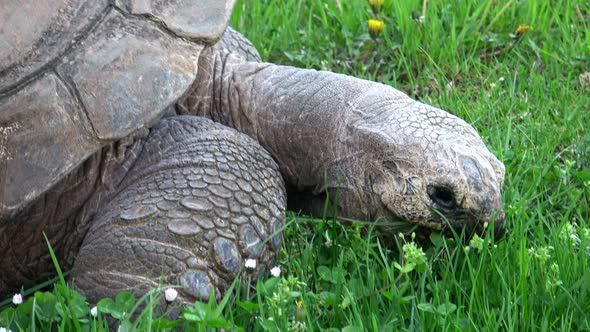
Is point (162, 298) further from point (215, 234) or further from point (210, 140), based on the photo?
point (210, 140)

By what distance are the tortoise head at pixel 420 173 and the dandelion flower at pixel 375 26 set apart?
174 cm

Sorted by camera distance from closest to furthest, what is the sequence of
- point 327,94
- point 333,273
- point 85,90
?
point 85,90 → point 333,273 → point 327,94

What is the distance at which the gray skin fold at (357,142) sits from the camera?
9.85ft

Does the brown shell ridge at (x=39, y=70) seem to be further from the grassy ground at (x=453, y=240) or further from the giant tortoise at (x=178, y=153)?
the grassy ground at (x=453, y=240)

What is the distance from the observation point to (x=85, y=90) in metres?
2.68

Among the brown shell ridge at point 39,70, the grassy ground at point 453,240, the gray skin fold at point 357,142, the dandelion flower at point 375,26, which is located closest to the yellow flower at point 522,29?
the grassy ground at point 453,240

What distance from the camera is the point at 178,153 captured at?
3041 mm

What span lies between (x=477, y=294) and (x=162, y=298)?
87 centimetres

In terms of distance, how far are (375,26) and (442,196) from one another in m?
2.05

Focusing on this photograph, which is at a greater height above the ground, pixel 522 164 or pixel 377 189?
pixel 377 189

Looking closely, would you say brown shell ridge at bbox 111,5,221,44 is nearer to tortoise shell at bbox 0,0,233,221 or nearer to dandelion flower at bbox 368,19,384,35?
tortoise shell at bbox 0,0,233,221

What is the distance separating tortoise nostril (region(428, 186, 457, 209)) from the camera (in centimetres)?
299

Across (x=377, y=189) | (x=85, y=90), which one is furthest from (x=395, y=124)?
(x=85, y=90)

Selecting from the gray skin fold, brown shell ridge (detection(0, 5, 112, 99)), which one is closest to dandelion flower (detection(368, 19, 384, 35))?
the gray skin fold
